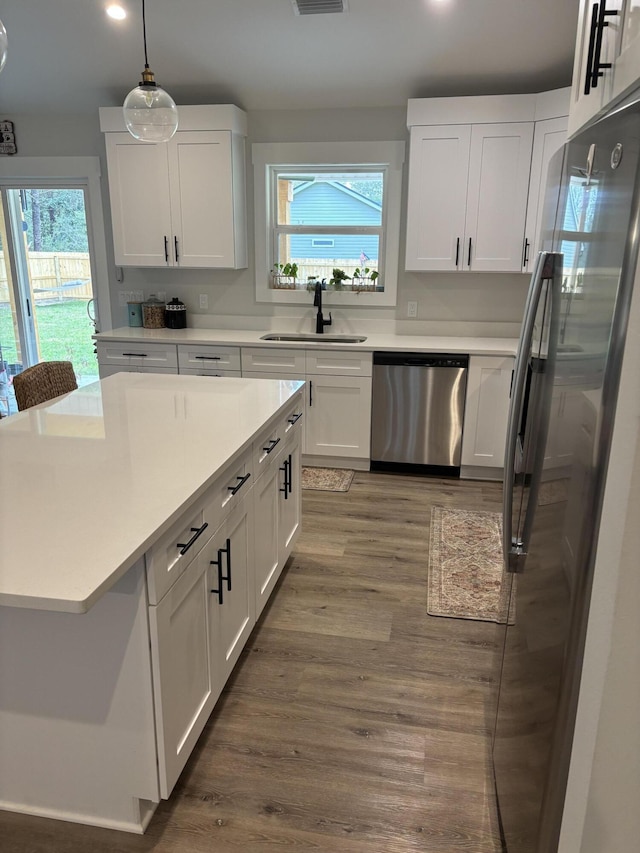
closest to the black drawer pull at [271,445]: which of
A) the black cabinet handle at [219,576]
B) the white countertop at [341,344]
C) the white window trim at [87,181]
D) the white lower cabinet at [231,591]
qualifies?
the white lower cabinet at [231,591]

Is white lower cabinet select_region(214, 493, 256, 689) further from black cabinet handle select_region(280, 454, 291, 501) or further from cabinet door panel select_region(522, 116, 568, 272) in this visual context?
cabinet door panel select_region(522, 116, 568, 272)

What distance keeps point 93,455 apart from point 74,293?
3.89 m

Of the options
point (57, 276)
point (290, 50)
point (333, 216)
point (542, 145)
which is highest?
point (290, 50)

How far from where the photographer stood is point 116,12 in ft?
11.9

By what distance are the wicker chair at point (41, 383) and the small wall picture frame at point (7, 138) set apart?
9.79 ft

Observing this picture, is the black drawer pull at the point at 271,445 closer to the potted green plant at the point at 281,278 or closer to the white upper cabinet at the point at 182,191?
the white upper cabinet at the point at 182,191

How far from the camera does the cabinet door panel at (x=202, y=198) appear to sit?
438 cm

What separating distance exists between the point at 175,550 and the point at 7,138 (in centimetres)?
478

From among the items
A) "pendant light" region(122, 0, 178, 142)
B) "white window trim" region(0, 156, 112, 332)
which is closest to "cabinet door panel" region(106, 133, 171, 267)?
"white window trim" region(0, 156, 112, 332)

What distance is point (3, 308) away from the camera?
5555 millimetres

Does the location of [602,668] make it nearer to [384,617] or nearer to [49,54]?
[384,617]

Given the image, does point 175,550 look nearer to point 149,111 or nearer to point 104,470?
point 104,470

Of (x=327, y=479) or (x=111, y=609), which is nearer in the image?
(x=111, y=609)

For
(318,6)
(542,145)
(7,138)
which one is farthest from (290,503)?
(7,138)
